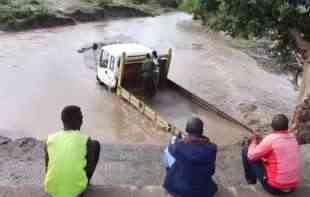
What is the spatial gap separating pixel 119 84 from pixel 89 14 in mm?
22572

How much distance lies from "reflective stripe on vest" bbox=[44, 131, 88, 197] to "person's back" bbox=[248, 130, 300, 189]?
94.7 inches

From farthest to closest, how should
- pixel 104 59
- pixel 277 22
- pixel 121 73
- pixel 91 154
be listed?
pixel 104 59, pixel 121 73, pixel 277 22, pixel 91 154

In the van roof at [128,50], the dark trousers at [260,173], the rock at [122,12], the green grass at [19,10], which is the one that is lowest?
the rock at [122,12]

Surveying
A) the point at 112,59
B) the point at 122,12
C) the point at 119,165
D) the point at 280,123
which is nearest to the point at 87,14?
the point at 122,12

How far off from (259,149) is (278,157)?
0.27 meters

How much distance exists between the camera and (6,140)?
12617 mm

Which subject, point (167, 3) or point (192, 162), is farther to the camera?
point (167, 3)

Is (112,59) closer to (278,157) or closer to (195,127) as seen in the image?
(278,157)

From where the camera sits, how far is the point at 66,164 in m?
5.70

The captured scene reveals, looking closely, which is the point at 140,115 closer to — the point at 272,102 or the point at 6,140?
the point at 6,140

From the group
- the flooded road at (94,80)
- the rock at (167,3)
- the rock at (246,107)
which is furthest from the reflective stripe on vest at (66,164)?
the rock at (167,3)

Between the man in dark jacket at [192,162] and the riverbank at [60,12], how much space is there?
96.8ft

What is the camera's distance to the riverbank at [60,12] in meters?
34.2

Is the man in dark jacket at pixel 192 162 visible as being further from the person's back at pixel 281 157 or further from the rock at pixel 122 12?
the rock at pixel 122 12
